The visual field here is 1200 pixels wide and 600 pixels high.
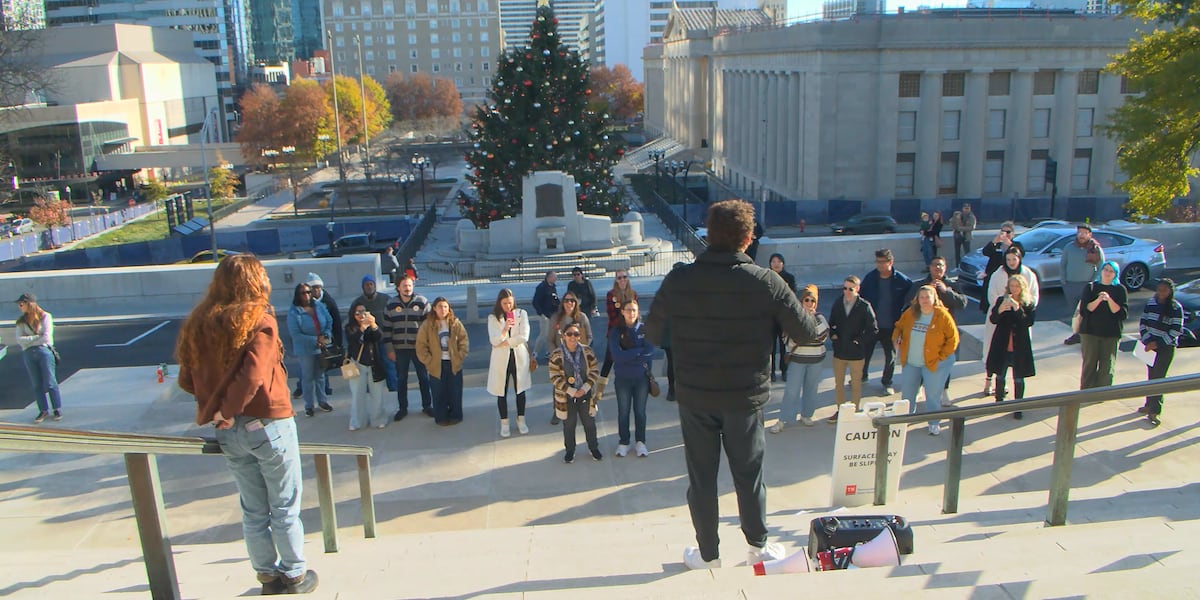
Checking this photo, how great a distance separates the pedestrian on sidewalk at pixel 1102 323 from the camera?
31.7ft

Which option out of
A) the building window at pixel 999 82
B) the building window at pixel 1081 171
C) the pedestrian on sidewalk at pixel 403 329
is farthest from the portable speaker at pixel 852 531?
the building window at pixel 1081 171

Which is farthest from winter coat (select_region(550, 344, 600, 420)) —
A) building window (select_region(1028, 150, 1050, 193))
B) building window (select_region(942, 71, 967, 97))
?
building window (select_region(1028, 150, 1050, 193))

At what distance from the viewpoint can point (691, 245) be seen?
95.6 feet

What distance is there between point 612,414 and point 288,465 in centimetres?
648

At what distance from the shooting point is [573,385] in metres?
9.20

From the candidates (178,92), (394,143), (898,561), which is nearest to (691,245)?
(898,561)

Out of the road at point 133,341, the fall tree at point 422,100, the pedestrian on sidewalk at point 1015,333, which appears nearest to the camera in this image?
the pedestrian on sidewalk at point 1015,333

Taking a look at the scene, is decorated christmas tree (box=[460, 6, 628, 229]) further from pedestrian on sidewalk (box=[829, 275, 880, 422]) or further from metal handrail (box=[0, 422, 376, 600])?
metal handrail (box=[0, 422, 376, 600])

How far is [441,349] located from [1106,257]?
46.4 ft

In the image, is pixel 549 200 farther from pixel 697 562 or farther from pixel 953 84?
pixel 953 84

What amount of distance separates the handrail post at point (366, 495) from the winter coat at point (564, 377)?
265 centimetres

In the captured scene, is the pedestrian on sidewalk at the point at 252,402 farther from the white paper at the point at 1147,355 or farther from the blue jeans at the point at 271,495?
the white paper at the point at 1147,355

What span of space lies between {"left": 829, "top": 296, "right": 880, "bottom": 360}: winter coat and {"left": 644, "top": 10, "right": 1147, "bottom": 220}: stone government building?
32.5 m

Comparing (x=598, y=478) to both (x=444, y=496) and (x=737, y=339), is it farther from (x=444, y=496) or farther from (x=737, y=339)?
(x=737, y=339)
